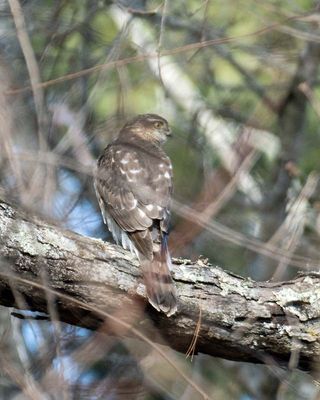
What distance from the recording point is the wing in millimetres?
5902

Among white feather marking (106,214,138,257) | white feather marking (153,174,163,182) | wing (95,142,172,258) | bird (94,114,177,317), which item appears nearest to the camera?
bird (94,114,177,317)

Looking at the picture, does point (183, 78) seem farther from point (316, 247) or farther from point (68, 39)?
point (316, 247)

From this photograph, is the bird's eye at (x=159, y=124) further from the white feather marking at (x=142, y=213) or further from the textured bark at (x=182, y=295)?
the textured bark at (x=182, y=295)

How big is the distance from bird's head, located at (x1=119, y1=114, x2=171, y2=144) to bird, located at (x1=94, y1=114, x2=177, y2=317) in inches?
4.0

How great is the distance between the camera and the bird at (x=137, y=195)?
5.73m

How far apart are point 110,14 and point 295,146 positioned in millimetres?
2117

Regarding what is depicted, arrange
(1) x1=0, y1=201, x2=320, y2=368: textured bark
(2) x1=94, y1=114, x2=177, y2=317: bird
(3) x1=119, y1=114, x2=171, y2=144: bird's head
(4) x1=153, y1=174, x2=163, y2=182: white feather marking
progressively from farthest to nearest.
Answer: (3) x1=119, y1=114, x2=171, y2=144: bird's head
(4) x1=153, y1=174, x2=163, y2=182: white feather marking
(2) x1=94, y1=114, x2=177, y2=317: bird
(1) x1=0, y1=201, x2=320, y2=368: textured bark

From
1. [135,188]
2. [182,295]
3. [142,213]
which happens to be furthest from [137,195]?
[182,295]

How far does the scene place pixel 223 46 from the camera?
8.63m

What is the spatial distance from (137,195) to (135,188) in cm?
11

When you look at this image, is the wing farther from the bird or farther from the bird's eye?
the bird's eye

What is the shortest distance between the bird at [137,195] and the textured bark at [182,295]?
409 millimetres

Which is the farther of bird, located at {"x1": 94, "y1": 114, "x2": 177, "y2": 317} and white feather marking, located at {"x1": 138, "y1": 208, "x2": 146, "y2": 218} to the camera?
white feather marking, located at {"x1": 138, "y1": 208, "x2": 146, "y2": 218}

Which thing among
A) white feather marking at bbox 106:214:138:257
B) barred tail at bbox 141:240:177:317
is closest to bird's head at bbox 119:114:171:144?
white feather marking at bbox 106:214:138:257
